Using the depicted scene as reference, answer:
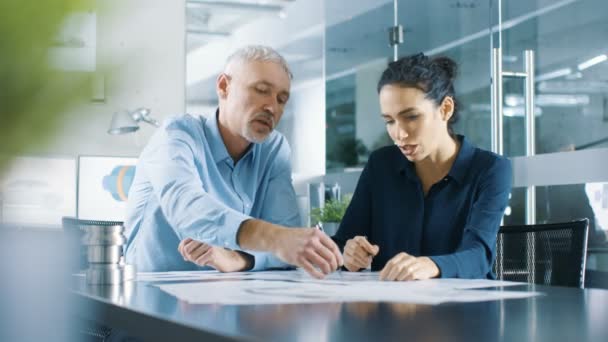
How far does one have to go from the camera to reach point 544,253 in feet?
7.14

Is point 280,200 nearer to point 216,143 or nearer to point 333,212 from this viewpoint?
point 216,143

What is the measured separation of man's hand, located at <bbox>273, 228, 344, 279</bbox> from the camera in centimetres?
162

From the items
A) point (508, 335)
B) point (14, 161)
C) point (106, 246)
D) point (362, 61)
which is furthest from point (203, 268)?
point (362, 61)

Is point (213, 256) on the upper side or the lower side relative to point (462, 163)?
lower

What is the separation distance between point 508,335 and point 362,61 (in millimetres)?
5741

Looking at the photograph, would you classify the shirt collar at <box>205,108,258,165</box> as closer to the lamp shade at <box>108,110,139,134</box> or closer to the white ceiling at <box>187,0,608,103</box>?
the lamp shade at <box>108,110,139,134</box>

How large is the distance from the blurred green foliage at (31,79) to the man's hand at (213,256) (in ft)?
5.58

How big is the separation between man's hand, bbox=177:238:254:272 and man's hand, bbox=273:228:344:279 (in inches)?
18.6

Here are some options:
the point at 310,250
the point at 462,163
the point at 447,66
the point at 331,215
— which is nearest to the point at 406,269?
the point at 310,250

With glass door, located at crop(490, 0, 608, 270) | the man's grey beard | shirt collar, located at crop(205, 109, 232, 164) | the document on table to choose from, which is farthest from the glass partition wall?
the document on table

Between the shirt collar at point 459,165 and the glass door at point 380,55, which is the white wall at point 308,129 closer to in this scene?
the glass door at point 380,55

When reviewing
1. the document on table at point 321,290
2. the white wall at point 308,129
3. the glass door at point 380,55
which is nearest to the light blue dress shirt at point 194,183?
the document on table at point 321,290

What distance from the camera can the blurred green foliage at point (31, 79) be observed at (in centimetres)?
39

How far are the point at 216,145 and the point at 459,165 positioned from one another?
2.43 feet
